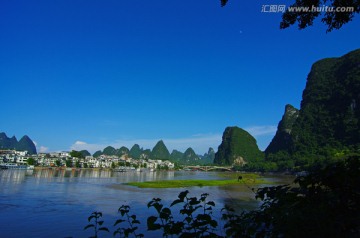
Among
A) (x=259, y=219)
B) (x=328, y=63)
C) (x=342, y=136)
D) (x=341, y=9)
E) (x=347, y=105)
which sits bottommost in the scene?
(x=259, y=219)

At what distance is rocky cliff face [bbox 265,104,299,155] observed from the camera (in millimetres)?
157875

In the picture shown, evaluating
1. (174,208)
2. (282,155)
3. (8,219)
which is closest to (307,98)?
(282,155)

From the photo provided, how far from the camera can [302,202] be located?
139 inches

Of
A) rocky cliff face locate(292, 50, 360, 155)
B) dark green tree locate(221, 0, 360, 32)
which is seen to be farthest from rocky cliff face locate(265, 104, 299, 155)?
dark green tree locate(221, 0, 360, 32)

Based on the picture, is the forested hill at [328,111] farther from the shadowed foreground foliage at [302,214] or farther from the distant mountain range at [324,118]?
the shadowed foreground foliage at [302,214]

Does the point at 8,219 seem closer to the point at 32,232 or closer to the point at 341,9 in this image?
the point at 32,232

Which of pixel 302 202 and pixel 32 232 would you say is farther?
pixel 32 232

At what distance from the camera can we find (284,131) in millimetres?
159500

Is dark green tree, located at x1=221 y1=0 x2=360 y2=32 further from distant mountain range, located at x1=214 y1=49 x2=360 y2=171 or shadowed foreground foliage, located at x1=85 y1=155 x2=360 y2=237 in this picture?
distant mountain range, located at x1=214 y1=49 x2=360 y2=171

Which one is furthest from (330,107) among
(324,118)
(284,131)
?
(284,131)

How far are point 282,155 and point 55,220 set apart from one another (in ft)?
425

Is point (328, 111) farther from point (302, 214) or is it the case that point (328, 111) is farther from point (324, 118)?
point (302, 214)

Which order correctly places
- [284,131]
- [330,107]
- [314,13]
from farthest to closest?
1. [284,131]
2. [330,107]
3. [314,13]

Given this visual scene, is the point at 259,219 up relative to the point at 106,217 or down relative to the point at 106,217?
up
